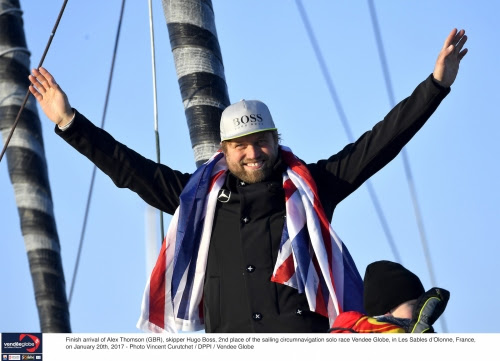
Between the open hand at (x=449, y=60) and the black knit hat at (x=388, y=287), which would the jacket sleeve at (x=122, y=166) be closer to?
the open hand at (x=449, y=60)

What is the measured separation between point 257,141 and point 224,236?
532 millimetres

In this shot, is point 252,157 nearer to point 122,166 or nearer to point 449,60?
point 122,166

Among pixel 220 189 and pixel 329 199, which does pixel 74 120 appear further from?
pixel 329 199

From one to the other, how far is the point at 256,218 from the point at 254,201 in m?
0.09

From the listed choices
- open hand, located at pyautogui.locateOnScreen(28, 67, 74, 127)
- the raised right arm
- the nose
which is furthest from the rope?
the nose

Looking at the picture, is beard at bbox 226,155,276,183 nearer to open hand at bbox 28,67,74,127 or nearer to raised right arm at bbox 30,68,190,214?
raised right arm at bbox 30,68,190,214

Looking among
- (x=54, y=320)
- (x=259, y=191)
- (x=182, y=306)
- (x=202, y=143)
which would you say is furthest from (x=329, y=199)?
(x=54, y=320)

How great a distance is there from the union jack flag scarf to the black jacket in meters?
0.07

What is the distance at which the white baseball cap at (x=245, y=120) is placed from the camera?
689 centimetres

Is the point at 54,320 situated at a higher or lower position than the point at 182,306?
higher

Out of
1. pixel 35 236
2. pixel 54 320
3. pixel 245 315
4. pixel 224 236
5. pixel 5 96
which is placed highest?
pixel 5 96

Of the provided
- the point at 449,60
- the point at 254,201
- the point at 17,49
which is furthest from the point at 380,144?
the point at 17,49

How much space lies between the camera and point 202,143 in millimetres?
9227

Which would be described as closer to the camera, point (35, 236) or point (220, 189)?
point (220, 189)
